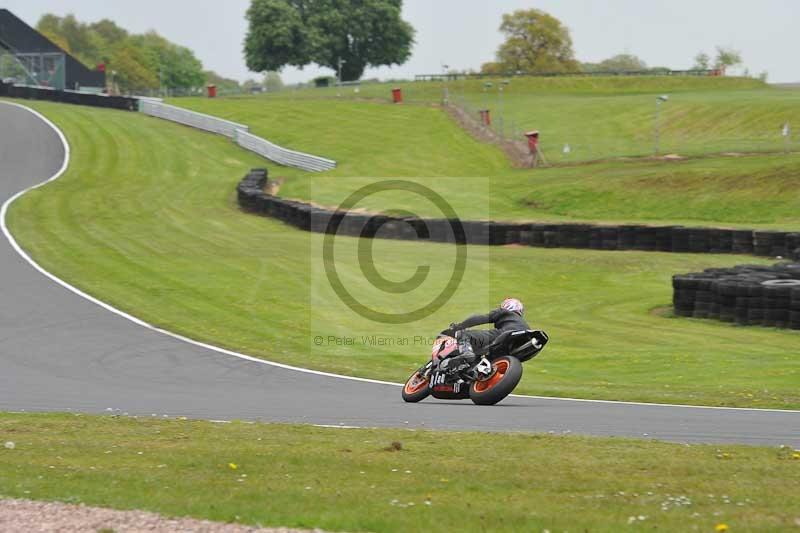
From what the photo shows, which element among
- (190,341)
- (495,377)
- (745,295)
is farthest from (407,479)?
(745,295)

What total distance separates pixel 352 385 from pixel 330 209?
765 inches

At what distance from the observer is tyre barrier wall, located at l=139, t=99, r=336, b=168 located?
46.9 m

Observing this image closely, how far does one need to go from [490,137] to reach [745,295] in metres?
33.9

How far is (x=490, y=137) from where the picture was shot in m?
53.1

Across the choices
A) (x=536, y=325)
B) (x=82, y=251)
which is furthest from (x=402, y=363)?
(x=82, y=251)

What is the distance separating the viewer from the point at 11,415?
12789 mm

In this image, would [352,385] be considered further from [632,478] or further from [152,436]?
[632,478]

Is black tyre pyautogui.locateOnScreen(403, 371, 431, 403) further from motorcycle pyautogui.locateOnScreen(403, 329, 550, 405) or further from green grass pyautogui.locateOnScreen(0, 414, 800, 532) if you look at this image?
green grass pyautogui.locateOnScreen(0, 414, 800, 532)

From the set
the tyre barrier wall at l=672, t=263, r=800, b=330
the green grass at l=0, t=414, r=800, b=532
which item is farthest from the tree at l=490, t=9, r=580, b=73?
the green grass at l=0, t=414, r=800, b=532

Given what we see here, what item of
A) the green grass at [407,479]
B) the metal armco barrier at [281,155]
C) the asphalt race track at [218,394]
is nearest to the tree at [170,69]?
the metal armco barrier at [281,155]

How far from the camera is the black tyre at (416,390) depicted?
1402 centimetres

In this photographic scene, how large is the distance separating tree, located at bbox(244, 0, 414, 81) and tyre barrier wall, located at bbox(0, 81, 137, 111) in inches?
2026

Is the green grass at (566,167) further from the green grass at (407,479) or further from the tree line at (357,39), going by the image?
the tree line at (357,39)

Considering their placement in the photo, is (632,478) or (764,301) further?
(764,301)
